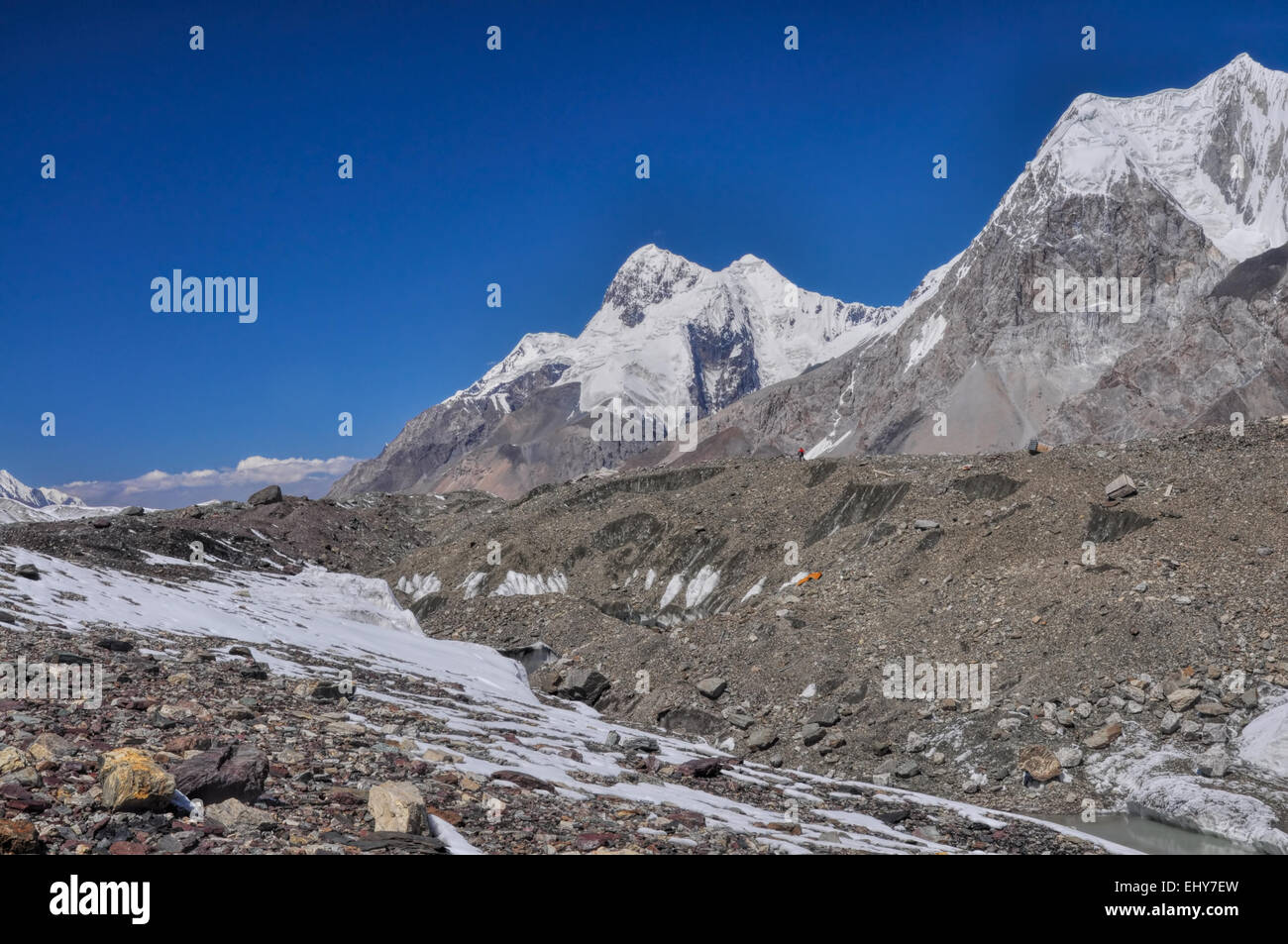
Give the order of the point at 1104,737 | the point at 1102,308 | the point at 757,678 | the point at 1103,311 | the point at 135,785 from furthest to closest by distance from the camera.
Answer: the point at 1102,308
the point at 1103,311
the point at 757,678
the point at 1104,737
the point at 135,785

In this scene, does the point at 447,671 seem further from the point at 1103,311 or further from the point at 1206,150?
the point at 1206,150

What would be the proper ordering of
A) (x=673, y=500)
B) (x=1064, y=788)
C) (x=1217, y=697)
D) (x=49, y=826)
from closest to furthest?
(x=49, y=826) < (x=1064, y=788) < (x=1217, y=697) < (x=673, y=500)

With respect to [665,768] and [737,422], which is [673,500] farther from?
[737,422]

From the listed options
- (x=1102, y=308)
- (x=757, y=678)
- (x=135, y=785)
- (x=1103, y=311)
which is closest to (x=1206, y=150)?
(x=1102, y=308)

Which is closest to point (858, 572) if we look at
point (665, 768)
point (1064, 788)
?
point (1064, 788)

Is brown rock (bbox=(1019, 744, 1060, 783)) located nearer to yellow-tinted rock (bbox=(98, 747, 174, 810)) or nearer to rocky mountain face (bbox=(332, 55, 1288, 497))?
yellow-tinted rock (bbox=(98, 747, 174, 810))

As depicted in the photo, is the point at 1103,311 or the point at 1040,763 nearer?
the point at 1040,763

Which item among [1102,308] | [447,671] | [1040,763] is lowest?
[1040,763]

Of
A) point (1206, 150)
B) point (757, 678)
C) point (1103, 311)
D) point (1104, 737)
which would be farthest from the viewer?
point (1206, 150)

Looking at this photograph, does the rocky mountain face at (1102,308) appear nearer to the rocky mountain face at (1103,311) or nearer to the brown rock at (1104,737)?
the rocky mountain face at (1103,311)
